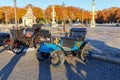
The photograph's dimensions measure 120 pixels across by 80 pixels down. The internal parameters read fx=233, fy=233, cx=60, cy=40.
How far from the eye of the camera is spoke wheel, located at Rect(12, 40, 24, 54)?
12213 mm

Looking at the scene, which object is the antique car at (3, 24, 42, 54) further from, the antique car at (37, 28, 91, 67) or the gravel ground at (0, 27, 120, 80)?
the gravel ground at (0, 27, 120, 80)

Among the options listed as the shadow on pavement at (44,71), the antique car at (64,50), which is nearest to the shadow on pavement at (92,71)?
the antique car at (64,50)

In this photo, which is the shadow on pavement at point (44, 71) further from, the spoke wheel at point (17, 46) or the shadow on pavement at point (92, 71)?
the spoke wheel at point (17, 46)

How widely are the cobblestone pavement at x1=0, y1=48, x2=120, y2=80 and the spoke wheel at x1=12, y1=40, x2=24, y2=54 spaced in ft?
10.2

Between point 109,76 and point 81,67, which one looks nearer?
point 109,76

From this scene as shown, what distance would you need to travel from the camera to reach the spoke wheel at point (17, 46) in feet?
40.1

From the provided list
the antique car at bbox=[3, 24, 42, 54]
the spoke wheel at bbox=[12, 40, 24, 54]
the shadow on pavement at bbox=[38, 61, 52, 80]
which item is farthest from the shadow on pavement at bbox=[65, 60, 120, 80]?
the antique car at bbox=[3, 24, 42, 54]

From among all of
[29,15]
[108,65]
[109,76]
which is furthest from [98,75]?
[29,15]

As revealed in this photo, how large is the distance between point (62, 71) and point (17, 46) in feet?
17.7

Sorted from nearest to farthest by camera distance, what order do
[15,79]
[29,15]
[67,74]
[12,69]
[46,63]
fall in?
[15,79], [67,74], [12,69], [46,63], [29,15]

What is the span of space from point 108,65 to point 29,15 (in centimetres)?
5696

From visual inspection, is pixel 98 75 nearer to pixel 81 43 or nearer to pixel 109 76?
pixel 109 76

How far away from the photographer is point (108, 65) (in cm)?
854

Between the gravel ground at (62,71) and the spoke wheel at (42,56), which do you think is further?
the spoke wheel at (42,56)
